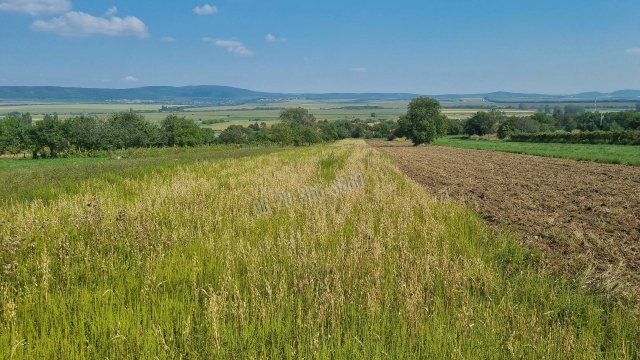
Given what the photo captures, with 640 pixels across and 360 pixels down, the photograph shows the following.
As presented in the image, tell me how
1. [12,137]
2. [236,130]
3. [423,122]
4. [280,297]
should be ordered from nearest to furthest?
[280,297], [12,137], [423,122], [236,130]

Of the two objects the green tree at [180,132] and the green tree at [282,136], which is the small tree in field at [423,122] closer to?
the green tree at [282,136]

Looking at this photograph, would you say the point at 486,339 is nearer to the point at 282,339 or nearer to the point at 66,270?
the point at 282,339

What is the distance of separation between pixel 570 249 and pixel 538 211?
4633mm

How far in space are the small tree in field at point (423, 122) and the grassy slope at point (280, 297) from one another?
78.9 meters

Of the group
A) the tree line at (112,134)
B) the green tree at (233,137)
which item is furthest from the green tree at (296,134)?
the green tree at (233,137)

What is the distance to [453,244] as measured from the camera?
6.38 meters

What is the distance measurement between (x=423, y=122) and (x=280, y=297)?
3235 inches

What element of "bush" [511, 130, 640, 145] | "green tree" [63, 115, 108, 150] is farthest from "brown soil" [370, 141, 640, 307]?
"green tree" [63, 115, 108, 150]

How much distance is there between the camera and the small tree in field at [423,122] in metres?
82.6

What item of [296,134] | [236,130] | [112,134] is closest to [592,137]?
[296,134]

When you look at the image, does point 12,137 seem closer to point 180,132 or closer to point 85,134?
point 85,134

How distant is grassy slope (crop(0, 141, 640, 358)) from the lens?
126 inches

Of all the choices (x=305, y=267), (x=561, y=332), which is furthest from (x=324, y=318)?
(x=561, y=332)

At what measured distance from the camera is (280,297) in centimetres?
389
